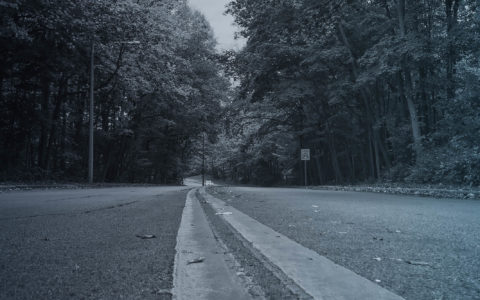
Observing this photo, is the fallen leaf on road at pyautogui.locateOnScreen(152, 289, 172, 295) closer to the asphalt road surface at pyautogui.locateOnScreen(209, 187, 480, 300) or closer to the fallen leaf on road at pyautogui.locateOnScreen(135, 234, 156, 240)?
the asphalt road surface at pyautogui.locateOnScreen(209, 187, 480, 300)

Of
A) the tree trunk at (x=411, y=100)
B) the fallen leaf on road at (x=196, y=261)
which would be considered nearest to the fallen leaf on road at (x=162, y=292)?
the fallen leaf on road at (x=196, y=261)

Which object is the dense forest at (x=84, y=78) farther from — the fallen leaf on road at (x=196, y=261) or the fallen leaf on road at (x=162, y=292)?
the fallen leaf on road at (x=162, y=292)

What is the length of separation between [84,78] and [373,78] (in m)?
17.4

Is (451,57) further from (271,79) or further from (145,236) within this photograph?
(145,236)

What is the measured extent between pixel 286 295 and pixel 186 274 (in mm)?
483

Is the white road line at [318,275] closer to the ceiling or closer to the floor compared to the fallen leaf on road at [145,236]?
closer to the floor

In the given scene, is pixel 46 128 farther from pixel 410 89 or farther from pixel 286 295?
pixel 286 295

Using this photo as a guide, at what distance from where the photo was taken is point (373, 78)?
59.0 ft

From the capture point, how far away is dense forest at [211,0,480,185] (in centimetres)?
1362

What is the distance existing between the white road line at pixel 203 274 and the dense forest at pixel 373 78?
6692 mm

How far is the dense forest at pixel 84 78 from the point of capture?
56.8 feet

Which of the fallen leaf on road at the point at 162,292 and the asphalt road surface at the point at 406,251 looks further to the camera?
the asphalt road surface at the point at 406,251

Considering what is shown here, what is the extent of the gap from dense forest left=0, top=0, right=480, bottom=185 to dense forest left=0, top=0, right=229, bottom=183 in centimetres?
10

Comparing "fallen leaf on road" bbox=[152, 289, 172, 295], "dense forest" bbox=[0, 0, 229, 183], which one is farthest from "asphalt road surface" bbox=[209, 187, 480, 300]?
"dense forest" bbox=[0, 0, 229, 183]
